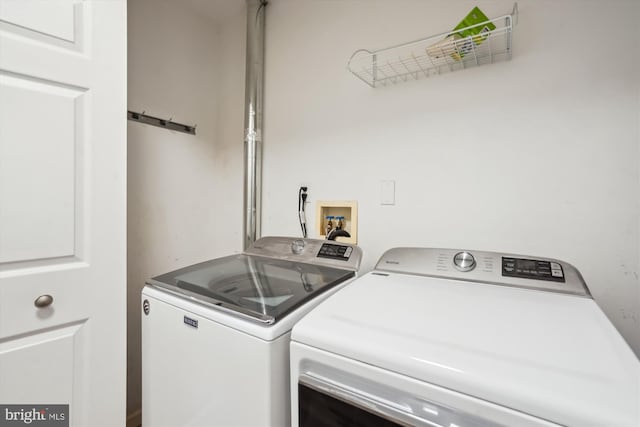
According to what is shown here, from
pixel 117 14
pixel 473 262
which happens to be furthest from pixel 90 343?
pixel 473 262

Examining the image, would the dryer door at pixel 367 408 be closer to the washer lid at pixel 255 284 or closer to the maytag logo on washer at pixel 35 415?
the washer lid at pixel 255 284

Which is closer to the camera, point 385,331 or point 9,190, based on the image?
point 385,331

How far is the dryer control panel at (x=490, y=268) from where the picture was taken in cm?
91

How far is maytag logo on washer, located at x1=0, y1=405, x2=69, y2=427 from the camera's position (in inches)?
38.2

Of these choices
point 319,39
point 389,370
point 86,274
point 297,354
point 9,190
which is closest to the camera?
point 389,370

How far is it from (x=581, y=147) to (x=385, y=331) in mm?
1013

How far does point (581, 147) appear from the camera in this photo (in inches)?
41.1

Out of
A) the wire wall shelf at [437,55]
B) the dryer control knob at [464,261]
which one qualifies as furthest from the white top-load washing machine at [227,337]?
the wire wall shelf at [437,55]

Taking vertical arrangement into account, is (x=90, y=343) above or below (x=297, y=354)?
below

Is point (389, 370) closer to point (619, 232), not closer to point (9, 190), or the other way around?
point (619, 232)

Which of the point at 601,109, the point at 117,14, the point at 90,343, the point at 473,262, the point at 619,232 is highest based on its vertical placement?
the point at 117,14

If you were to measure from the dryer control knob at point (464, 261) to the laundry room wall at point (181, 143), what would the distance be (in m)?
1.38

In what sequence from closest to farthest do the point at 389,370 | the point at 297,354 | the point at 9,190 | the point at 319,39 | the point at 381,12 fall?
1. the point at 389,370
2. the point at 297,354
3. the point at 9,190
4. the point at 381,12
5. the point at 319,39

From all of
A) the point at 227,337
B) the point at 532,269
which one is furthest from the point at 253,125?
the point at 532,269
